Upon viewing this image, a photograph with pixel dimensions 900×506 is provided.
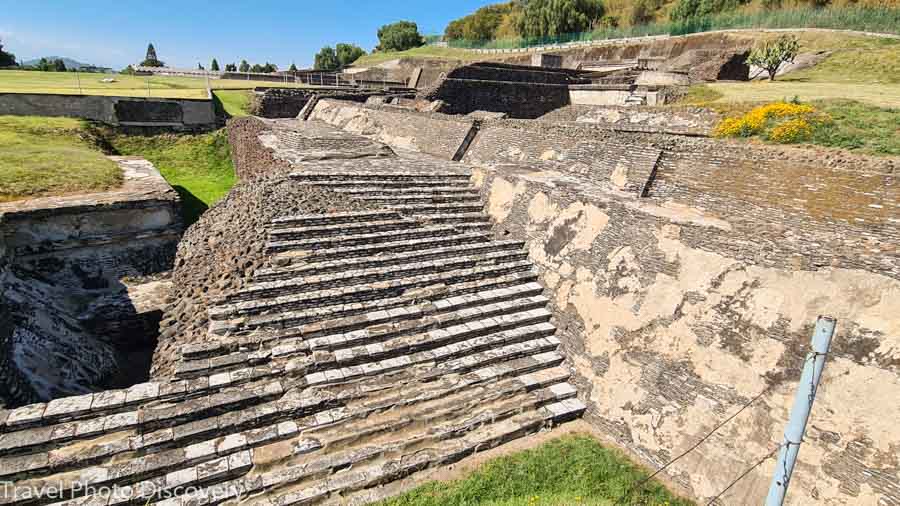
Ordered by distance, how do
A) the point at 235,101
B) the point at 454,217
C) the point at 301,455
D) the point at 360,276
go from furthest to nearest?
the point at 235,101 → the point at 454,217 → the point at 360,276 → the point at 301,455

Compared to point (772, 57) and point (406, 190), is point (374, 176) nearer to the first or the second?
point (406, 190)

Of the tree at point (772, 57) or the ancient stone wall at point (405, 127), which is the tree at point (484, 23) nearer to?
the tree at point (772, 57)

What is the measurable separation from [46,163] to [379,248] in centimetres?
888

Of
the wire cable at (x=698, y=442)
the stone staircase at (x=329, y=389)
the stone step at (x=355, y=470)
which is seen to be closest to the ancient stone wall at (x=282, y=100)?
the stone staircase at (x=329, y=389)

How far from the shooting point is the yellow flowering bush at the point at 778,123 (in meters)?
8.62

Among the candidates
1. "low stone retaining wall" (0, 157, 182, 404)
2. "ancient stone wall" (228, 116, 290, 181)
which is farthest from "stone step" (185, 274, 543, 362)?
"ancient stone wall" (228, 116, 290, 181)

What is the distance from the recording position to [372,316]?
650cm

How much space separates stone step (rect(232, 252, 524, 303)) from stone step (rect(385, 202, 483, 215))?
1436 millimetres

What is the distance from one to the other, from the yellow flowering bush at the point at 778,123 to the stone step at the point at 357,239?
21.3 feet

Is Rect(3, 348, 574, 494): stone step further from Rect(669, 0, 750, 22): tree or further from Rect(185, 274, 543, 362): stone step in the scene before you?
Rect(669, 0, 750, 22): tree

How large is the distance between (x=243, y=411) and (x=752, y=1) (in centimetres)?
4776

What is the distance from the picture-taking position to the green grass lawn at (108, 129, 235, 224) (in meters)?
15.7

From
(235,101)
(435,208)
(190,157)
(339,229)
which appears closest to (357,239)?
(339,229)

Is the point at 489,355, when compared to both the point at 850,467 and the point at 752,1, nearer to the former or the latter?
the point at 850,467
